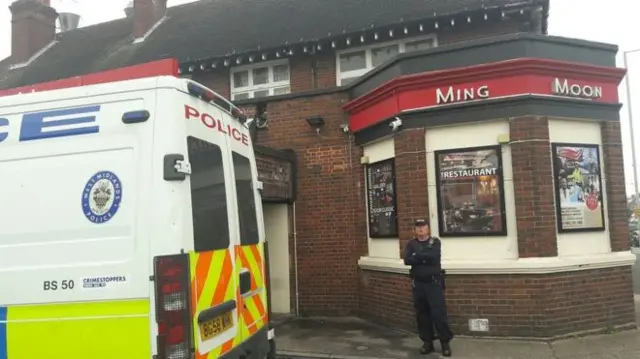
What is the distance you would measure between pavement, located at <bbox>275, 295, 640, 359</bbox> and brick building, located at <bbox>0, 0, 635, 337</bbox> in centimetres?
24

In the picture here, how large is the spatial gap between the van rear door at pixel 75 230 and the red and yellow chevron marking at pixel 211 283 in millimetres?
290

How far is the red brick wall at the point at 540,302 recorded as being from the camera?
7113 millimetres

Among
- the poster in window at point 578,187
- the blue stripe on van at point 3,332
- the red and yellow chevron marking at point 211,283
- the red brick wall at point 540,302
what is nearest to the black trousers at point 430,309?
the red brick wall at point 540,302

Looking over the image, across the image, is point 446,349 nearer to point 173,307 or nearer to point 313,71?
point 173,307

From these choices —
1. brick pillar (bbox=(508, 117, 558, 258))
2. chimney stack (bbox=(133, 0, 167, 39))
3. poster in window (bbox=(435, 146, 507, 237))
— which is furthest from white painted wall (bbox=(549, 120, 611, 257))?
chimney stack (bbox=(133, 0, 167, 39))

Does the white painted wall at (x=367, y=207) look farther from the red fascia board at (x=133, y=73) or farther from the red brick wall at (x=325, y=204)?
the red fascia board at (x=133, y=73)

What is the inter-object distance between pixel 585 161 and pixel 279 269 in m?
5.27

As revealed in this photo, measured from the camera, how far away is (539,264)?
279 inches

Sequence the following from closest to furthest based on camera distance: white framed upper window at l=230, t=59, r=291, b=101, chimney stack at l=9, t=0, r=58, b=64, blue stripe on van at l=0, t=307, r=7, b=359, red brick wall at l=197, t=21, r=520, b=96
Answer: blue stripe on van at l=0, t=307, r=7, b=359 < red brick wall at l=197, t=21, r=520, b=96 < white framed upper window at l=230, t=59, r=291, b=101 < chimney stack at l=9, t=0, r=58, b=64

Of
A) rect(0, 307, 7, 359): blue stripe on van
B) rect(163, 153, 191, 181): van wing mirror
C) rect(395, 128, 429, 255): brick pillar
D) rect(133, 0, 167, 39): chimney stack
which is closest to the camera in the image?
rect(163, 153, 191, 181): van wing mirror

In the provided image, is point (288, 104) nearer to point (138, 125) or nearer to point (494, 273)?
point (494, 273)

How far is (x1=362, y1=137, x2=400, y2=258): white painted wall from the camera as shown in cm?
836

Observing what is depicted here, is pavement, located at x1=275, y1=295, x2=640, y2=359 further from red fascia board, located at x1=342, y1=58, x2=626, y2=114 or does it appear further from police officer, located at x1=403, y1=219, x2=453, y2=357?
red fascia board, located at x1=342, y1=58, x2=626, y2=114

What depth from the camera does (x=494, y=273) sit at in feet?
23.9
